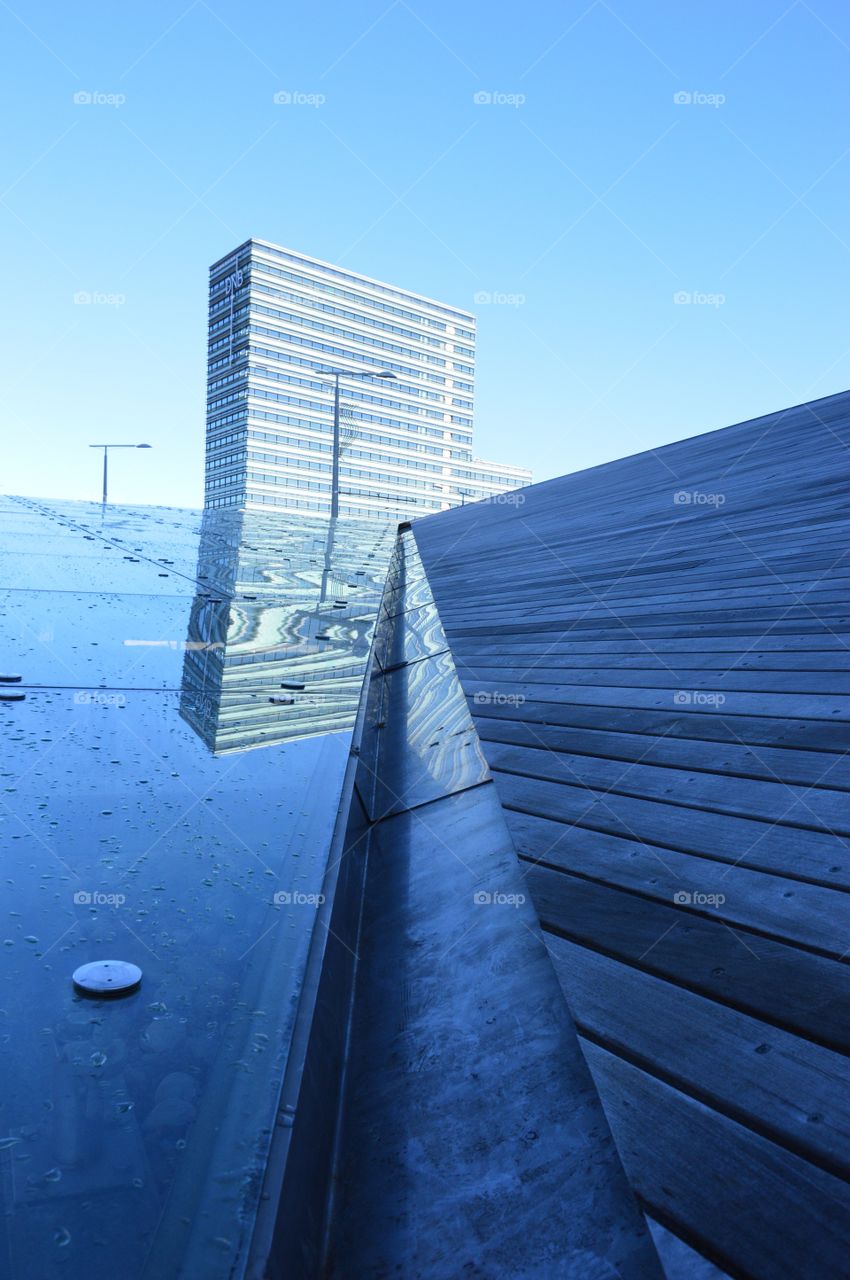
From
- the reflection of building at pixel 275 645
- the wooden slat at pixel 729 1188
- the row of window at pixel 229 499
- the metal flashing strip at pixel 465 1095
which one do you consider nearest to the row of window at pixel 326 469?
the row of window at pixel 229 499

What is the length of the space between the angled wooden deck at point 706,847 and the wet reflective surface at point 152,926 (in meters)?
0.47

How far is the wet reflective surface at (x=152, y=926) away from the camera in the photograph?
93cm

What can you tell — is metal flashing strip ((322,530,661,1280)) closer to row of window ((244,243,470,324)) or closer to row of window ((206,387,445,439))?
row of window ((206,387,445,439))

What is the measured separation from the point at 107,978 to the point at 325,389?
102 meters

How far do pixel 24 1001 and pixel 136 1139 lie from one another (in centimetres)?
32

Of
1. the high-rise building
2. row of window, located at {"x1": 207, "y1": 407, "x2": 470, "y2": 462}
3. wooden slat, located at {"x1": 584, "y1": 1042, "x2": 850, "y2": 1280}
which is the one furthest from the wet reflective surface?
row of window, located at {"x1": 207, "y1": 407, "x2": 470, "y2": 462}

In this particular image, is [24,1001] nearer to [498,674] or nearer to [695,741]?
[695,741]

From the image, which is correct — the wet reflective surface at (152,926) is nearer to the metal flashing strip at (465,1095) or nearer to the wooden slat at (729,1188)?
the metal flashing strip at (465,1095)

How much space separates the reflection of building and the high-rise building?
3139 inches

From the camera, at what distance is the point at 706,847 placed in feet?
5.49

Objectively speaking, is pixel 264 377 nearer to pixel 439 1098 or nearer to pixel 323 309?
pixel 323 309

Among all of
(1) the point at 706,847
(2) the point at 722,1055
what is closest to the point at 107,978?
(2) the point at 722,1055

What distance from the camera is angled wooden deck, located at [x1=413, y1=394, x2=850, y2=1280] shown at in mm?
942

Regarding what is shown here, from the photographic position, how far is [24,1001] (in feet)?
4.03
